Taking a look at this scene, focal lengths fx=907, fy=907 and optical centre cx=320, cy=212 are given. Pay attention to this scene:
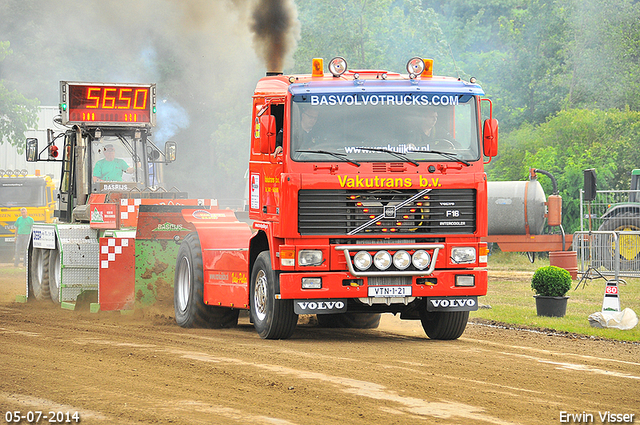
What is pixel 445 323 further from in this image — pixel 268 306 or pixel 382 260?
pixel 268 306

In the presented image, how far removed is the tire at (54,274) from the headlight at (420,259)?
829cm

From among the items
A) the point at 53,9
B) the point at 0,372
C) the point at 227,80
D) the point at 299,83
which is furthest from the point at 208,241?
the point at 227,80

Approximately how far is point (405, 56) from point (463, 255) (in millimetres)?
27612

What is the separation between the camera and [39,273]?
1753cm

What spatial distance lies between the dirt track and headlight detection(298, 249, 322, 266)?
0.97 meters

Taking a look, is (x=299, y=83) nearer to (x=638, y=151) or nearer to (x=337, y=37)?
(x=638, y=151)

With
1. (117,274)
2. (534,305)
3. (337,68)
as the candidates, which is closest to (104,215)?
(117,274)

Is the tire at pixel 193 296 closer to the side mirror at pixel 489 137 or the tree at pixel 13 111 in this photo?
the side mirror at pixel 489 137

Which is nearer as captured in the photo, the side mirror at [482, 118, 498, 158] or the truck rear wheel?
the side mirror at [482, 118, 498, 158]

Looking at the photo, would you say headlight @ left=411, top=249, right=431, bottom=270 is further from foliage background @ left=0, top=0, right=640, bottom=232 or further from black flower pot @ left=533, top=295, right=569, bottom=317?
foliage background @ left=0, top=0, right=640, bottom=232

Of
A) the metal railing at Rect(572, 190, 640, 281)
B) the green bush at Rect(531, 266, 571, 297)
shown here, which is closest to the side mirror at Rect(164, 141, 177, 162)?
the green bush at Rect(531, 266, 571, 297)

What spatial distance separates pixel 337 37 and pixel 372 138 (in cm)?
2633

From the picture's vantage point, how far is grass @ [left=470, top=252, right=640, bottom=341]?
1292 cm

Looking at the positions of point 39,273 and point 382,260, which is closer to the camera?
point 382,260
